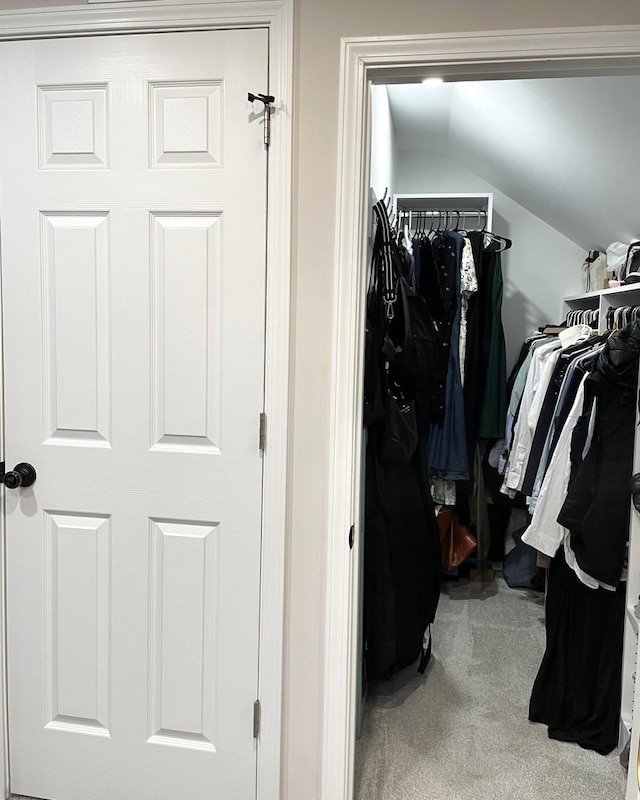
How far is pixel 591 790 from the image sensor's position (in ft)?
6.16

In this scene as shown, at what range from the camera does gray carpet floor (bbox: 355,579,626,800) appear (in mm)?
1875

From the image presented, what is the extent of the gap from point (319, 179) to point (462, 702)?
198cm

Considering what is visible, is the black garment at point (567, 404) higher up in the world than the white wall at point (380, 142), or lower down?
lower down

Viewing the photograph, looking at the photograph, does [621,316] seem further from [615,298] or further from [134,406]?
[134,406]

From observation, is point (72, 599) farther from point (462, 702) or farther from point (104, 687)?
point (462, 702)

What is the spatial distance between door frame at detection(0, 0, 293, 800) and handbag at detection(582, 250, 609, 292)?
6.84 feet

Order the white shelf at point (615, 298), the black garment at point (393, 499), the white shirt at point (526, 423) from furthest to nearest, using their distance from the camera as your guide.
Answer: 1. the white shirt at point (526, 423)
2. the white shelf at point (615, 298)
3. the black garment at point (393, 499)

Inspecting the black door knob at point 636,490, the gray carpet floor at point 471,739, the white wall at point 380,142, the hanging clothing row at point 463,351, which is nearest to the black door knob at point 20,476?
the gray carpet floor at point 471,739

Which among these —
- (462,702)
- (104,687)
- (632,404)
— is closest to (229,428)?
(104,687)

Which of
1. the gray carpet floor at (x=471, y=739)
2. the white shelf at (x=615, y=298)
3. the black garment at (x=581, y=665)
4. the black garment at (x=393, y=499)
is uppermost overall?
the white shelf at (x=615, y=298)

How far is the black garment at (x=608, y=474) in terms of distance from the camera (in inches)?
75.0

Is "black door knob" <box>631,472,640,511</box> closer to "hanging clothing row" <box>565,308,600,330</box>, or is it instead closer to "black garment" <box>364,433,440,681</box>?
"black garment" <box>364,433,440,681</box>

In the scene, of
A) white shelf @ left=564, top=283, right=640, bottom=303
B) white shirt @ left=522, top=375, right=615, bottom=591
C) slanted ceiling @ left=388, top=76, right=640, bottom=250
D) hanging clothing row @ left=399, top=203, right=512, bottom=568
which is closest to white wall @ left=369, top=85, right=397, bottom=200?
slanted ceiling @ left=388, top=76, right=640, bottom=250

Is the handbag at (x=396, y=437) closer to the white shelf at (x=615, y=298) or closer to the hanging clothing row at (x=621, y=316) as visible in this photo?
the hanging clothing row at (x=621, y=316)
